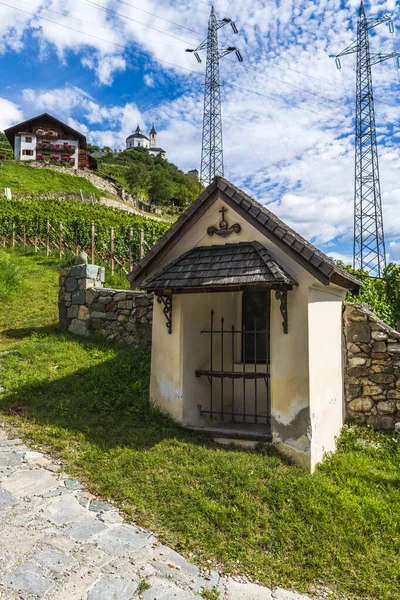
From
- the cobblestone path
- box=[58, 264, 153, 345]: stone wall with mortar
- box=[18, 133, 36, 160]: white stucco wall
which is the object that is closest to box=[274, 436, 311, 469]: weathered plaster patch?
the cobblestone path

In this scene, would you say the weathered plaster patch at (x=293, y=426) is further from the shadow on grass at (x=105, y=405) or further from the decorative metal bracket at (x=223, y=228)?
the decorative metal bracket at (x=223, y=228)

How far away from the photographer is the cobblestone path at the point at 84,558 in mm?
3057

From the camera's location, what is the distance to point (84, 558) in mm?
3359

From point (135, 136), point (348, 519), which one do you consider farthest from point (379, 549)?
point (135, 136)

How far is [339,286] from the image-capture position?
6547 mm

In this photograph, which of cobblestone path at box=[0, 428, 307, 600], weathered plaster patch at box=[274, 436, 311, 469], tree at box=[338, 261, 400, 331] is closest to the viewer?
cobblestone path at box=[0, 428, 307, 600]

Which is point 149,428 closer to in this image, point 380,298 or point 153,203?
point 380,298

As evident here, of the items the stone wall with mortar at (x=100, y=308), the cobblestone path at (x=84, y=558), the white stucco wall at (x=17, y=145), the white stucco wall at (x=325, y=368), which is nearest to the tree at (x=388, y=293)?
the white stucco wall at (x=325, y=368)

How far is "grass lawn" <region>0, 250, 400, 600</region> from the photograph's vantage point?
12.1 feet

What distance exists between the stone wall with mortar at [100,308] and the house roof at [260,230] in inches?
109

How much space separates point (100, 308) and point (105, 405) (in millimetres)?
3669

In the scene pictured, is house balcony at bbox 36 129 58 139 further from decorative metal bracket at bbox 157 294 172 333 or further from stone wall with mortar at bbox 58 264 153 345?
decorative metal bracket at bbox 157 294 172 333

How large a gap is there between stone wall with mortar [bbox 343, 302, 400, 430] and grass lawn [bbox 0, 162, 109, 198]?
37721 millimetres

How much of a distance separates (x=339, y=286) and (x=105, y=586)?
509 centimetres
